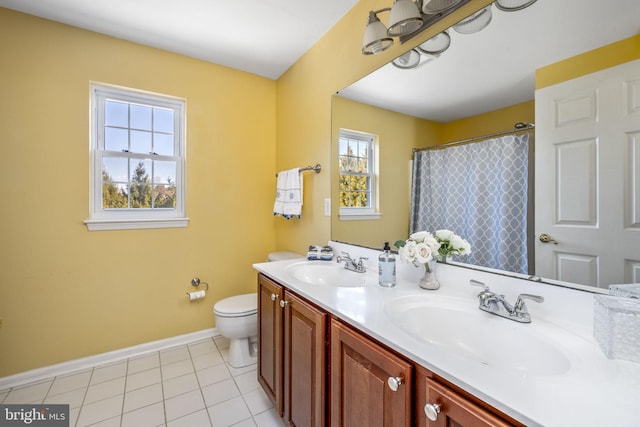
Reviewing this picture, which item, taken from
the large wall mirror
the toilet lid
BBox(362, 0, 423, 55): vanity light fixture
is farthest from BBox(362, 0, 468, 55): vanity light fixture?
the toilet lid

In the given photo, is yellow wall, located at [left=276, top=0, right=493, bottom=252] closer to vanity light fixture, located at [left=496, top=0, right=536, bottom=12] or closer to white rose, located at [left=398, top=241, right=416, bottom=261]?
vanity light fixture, located at [left=496, top=0, right=536, bottom=12]

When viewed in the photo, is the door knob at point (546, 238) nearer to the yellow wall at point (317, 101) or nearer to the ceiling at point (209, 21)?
the yellow wall at point (317, 101)

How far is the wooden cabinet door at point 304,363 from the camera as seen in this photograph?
1073mm

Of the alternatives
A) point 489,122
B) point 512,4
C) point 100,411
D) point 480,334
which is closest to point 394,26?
point 512,4

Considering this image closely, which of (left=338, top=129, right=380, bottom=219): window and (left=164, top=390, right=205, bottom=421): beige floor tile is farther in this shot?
(left=338, top=129, right=380, bottom=219): window

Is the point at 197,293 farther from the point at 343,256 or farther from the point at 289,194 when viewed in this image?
the point at 343,256

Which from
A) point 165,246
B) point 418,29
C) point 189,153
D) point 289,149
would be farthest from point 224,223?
point 418,29

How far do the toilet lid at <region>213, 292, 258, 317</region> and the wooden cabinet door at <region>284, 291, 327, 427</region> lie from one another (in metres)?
0.77

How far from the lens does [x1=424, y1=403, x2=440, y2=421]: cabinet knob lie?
64 centimetres

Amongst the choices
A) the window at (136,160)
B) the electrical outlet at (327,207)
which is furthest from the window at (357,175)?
the window at (136,160)

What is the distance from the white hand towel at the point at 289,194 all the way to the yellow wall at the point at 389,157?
21.3 inches

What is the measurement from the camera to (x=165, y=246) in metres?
2.30

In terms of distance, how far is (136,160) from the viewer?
7.31ft

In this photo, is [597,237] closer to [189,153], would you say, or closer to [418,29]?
[418,29]
